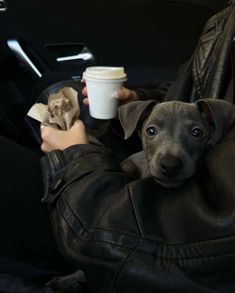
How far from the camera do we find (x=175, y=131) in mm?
1247

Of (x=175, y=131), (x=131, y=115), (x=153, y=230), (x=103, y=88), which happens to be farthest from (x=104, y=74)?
(x=153, y=230)

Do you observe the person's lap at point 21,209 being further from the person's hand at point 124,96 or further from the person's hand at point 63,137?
the person's hand at point 124,96

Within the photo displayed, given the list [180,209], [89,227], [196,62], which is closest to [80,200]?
[89,227]

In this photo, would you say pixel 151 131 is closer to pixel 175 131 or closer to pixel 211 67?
pixel 175 131

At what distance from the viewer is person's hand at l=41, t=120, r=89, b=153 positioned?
4.31 feet

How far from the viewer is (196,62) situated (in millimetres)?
1438

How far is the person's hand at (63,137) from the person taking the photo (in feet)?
4.31

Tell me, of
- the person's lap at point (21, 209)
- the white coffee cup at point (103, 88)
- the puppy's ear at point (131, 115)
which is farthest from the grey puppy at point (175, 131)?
the person's lap at point (21, 209)

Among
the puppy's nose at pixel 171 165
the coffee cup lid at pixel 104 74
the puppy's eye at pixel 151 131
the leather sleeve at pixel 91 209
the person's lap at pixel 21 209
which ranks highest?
the coffee cup lid at pixel 104 74

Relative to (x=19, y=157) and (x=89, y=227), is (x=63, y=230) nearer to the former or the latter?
(x=89, y=227)

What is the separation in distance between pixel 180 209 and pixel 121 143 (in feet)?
2.60

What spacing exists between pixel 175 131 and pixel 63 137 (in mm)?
311

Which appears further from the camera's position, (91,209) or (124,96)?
(124,96)

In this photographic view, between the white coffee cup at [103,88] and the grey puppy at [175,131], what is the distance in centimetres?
10
